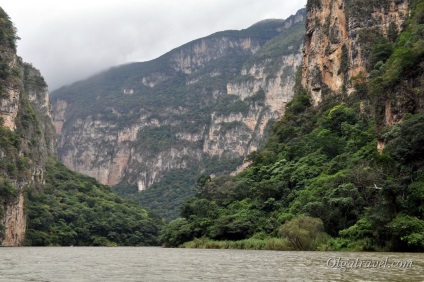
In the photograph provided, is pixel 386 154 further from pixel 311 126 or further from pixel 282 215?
pixel 311 126

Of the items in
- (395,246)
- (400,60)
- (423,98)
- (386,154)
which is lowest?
(395,246)

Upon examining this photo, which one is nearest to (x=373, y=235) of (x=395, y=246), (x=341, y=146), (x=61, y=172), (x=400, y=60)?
(x=395, y=246)

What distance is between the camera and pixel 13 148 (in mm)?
92688

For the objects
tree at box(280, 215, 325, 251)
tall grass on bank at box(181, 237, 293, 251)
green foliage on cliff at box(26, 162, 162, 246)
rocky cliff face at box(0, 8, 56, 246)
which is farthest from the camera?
green foliage on cliff at box(26, 162, 162, 246)

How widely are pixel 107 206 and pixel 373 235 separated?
92523 millimetres

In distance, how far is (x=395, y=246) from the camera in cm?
3906

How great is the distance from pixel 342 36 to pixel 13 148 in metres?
60.6

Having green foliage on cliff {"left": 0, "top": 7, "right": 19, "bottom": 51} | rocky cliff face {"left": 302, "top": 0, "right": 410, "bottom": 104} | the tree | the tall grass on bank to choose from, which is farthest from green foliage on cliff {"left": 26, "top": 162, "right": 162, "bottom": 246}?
the tree

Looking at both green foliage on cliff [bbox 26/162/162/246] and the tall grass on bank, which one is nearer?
the tall grass on bank

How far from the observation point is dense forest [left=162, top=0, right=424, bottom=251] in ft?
137

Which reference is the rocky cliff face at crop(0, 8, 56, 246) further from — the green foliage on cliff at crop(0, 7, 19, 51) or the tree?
the tree

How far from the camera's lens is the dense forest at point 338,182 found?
41.7 m

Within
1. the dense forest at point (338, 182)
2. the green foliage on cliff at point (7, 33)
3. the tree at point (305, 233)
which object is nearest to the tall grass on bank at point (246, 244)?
the dense forest at point (338, 182)

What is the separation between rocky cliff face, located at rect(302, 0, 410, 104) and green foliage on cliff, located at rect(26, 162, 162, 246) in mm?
49953
